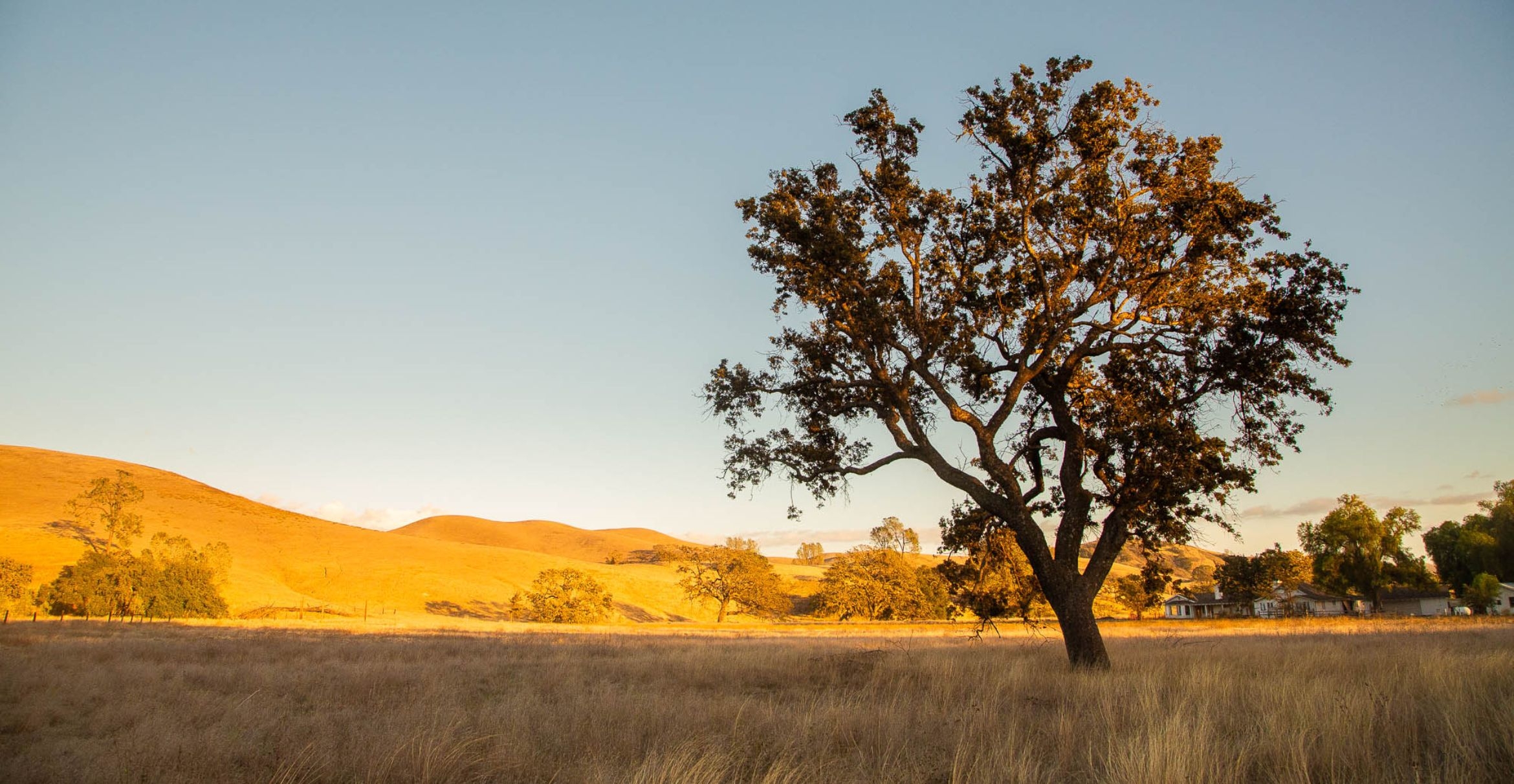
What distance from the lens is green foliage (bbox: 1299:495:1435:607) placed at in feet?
220

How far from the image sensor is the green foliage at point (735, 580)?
79.5 m

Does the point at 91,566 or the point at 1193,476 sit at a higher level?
the point at 1193,476

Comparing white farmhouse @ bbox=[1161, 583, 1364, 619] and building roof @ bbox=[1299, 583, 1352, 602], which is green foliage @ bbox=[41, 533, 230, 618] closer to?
white farmhouse @ bbox=[1161, 583, 1364, 619]

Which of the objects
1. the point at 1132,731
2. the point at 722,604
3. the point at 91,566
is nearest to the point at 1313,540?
the point at 722,604

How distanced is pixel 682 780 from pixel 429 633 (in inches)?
1310

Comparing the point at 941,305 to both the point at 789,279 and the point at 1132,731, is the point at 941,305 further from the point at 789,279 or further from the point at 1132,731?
the point at 1132,731

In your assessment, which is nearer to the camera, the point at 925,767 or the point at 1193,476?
the point at 925,767

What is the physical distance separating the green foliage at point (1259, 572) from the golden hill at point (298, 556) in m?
56.5

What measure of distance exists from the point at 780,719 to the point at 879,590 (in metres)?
67.8

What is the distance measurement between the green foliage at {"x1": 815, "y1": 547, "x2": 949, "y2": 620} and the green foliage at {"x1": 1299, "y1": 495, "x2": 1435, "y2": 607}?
117 feet

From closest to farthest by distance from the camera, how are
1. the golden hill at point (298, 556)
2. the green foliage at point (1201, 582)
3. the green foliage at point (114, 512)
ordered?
1. the golden hill at point (298, 556)
2. the green foliage at point (114, 512)
3. the green foliage at point (1201, 582)

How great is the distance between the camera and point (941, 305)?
Answer: 16.3 metres

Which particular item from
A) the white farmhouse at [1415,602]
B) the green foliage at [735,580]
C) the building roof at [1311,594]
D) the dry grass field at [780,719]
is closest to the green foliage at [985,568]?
the dry grass field at [780,719]

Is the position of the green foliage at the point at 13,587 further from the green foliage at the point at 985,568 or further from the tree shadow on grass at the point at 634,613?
the green foliage at the point at 985,568
